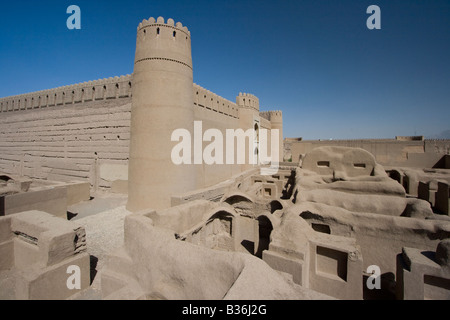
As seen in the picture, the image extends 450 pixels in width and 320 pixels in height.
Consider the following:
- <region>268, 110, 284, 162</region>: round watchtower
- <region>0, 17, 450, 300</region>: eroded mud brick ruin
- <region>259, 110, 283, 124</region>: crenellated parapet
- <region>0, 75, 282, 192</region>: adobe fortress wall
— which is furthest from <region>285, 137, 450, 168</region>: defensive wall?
<region>259, 110, 283, 124</region>: crenellated parapet

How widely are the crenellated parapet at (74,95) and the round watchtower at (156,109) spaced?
7.50ft

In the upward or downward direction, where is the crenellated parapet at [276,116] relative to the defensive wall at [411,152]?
upward

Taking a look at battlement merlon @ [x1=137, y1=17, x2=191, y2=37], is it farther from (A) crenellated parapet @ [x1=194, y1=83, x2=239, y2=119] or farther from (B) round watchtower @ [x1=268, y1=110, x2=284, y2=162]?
(B) round watchtower @ [x1=268, y1=110, x2=284, y2=162]

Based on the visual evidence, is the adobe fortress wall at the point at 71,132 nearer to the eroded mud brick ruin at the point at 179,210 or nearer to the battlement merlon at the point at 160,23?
the eroded mud brick ruin at the point at 179,210

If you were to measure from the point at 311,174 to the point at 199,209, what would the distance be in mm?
6536

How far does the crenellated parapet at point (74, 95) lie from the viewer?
1106cm

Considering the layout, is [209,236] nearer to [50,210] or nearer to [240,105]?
[50,210]

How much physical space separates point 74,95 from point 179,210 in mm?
11003

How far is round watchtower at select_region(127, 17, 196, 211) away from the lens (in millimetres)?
8883

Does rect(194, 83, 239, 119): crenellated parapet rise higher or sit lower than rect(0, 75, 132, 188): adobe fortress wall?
higher

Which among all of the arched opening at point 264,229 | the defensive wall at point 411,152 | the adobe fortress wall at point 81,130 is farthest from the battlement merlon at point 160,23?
the defensive wall at point 411,152

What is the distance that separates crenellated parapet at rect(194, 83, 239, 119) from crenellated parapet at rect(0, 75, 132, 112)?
3392 mm
